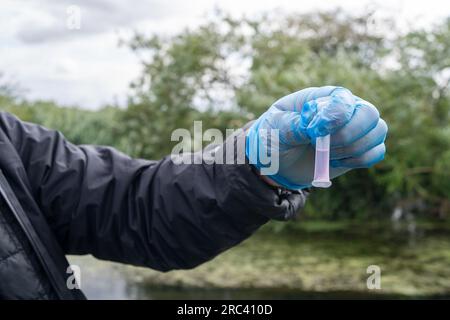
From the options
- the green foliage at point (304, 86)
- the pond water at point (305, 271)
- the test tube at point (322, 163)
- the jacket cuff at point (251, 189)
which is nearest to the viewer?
the test tube at point (322, 163)

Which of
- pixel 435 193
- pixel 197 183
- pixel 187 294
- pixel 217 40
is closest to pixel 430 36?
pixel 435 193

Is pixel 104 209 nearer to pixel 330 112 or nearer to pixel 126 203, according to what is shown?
pixel 126 203

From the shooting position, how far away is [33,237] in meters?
0.88

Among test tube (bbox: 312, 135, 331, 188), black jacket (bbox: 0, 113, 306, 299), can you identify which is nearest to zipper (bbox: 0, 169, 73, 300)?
black jacket (bbox: 0, 113, 306, 299)

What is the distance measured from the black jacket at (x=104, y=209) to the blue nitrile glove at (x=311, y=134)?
0.05 metres

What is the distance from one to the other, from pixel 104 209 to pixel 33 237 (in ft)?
0.45

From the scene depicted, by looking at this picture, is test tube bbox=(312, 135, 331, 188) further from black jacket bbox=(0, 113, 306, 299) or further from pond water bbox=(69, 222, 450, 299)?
pond water bbox=(69, 222, 450, 299)

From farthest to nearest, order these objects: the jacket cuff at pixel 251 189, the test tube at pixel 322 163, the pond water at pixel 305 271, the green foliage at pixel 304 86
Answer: the green foliage at pixel 304 86 < the pond water at pixel 305 271 < the jacket cuff at pixel 251 189 < the test tube at pixel 322 163

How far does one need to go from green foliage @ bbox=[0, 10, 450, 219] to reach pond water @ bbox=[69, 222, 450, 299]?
24cm

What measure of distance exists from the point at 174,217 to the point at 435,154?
6.83 ft

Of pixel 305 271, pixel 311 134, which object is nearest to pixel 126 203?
pixel 311 134

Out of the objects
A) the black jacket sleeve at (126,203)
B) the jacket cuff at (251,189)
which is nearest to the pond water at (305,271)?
the black jacket sleeve at (126,203)

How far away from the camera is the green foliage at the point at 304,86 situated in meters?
2.67

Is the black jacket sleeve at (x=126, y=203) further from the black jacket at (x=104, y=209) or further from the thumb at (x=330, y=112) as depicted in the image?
the thumb at (x=330, y=112)
